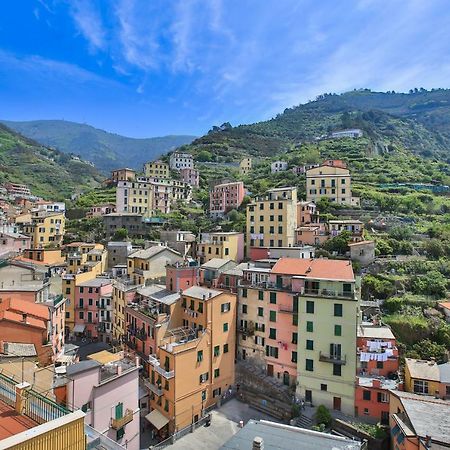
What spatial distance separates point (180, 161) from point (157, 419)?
9886cm

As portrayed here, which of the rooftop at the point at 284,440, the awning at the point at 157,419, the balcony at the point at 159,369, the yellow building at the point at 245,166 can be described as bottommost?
the awning at the point at 157,419

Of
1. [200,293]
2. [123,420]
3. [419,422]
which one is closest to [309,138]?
[200,293]

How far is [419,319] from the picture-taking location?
3628 cm

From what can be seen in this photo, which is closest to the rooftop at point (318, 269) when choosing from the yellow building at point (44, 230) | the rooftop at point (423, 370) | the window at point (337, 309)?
the window at point (337, 309)

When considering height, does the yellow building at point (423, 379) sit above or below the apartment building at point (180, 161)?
below

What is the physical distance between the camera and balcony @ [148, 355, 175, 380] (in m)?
29.6

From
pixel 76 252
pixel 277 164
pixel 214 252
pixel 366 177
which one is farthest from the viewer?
pixel 277 164

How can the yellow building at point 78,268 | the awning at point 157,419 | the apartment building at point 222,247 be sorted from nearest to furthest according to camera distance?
the awning at point 157,419, the yellow building at point 78,268, the apartment building at point 222,247

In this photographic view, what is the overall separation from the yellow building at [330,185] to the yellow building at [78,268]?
43.6 m

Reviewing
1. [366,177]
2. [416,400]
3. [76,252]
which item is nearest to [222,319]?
[416,400]

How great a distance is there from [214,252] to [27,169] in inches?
5491

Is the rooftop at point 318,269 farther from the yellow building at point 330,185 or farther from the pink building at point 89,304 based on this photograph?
the yellow building at point 330,185

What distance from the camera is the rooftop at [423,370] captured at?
26986 millimetres

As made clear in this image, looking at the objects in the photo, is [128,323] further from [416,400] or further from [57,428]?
[57,428]
